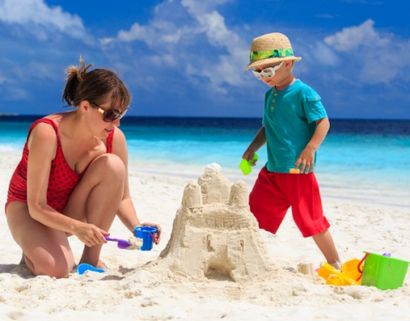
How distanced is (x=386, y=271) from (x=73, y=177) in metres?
1.74

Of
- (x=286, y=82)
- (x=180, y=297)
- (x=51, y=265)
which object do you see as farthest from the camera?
(x=286, y=82)

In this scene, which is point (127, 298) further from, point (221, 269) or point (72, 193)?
point (72, 193)

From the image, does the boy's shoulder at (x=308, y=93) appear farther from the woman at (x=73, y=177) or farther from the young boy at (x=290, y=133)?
the woman at (x=73, y=177)

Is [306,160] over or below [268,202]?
over

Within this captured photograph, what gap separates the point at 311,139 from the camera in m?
3.48

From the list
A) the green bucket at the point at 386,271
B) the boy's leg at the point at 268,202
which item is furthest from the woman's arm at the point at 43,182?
the green bucket at the point at 386,271

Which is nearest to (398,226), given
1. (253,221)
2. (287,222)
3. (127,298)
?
(287,222)

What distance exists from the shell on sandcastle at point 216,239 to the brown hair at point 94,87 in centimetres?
60

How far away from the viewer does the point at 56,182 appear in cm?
325

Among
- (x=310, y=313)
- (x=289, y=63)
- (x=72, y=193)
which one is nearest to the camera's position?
(x=310, y=313)

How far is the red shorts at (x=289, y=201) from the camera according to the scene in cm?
360

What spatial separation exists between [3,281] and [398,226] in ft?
13.0

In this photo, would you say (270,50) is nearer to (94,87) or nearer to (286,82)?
(286,82)

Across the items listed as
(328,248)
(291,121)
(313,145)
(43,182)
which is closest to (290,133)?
(291,121)
